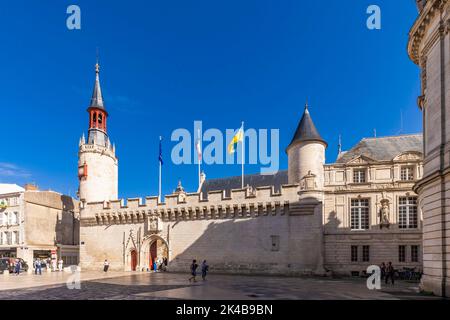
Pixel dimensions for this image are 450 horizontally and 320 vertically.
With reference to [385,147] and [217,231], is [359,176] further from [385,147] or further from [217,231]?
[217,231]

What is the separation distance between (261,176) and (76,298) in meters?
31.3

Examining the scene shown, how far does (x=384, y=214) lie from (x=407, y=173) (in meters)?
3.65

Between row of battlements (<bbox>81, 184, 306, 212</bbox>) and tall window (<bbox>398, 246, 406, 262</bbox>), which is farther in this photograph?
row of battlements (<bbox>81, 184, 306, 212</bbox>)

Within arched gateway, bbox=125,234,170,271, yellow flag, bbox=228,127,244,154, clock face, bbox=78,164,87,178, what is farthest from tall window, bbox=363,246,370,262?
clock face, bbox=78,164,87,178

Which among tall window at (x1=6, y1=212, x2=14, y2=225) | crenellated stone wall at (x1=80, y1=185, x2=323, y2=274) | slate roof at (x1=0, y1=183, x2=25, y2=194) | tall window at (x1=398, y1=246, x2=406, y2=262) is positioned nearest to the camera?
tall window at (x1=398, y1=246, x2=406, y2=262)

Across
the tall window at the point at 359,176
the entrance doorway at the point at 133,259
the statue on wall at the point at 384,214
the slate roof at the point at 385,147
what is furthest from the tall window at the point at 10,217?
the statue on wall at the point at 384,214

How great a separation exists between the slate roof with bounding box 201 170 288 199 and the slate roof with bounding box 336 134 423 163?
11984 mm

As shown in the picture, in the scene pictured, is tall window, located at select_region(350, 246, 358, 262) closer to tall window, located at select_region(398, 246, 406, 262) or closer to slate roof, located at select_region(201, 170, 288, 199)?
tall window, located at select_region(398, 246, 406, 262)

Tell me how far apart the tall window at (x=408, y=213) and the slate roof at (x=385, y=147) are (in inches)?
147

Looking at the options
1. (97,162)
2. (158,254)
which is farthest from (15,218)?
(158,254)

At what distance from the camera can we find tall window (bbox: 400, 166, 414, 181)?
2627 cm

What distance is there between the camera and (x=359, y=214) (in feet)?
88.9

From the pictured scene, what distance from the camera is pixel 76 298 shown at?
48.7 feet
